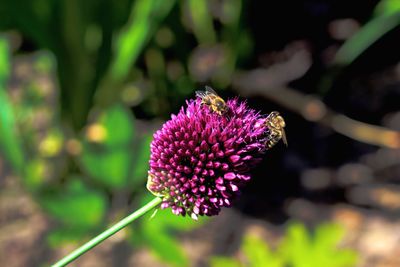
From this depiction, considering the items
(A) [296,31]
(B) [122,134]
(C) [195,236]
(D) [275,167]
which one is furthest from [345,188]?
(B) [122,134]

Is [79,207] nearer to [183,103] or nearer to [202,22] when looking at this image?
[183,103]

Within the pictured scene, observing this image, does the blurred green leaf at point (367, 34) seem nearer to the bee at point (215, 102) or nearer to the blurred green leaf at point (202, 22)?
the blurred green leaf at point (202, 22)

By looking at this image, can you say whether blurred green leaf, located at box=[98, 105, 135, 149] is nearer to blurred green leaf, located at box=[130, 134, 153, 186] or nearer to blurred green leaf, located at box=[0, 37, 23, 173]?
blurred green leaf, located at box=[130, 134, 153, 186]

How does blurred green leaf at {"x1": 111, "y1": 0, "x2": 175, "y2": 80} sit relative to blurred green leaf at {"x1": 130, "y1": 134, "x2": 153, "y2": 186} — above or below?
above

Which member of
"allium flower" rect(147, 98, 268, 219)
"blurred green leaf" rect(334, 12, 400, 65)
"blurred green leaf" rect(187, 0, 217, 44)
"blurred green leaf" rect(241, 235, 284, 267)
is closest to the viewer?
"allium flower" rect(147, 98, 268, 219)

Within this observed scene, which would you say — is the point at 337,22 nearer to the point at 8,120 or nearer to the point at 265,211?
the point at 265,211

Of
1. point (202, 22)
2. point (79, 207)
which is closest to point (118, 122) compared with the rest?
point (79, 207)

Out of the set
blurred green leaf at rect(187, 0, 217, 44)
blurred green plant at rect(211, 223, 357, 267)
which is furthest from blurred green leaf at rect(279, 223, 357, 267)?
blurred green leaf at rect(187, 0, 217, 44)

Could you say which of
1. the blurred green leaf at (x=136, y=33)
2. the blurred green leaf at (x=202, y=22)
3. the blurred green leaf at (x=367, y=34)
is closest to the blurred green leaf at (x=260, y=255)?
the blurred green leaf at (x=136, y=33)
